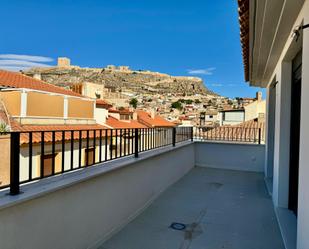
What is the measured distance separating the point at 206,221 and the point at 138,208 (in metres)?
1.12

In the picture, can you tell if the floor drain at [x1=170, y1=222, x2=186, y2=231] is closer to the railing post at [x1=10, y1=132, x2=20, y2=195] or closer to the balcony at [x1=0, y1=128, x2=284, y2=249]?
the balcony at [x1=0, y1=128, x2=284, y2=249]

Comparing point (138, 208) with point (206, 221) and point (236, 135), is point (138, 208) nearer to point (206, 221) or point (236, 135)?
point (206, 221)

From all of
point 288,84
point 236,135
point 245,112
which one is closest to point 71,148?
point 288,84

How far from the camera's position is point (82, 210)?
2.66 m

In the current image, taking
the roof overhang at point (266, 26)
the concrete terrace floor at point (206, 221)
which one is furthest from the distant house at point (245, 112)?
the roof overhang at point (266, 26)

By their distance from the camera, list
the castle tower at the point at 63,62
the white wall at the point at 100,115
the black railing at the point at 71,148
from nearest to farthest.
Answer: the black railing at the point at 71,148, the white wall at the point at 100,115, the castle tower at the point at 63,62

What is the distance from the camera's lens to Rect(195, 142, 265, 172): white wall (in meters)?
7.90

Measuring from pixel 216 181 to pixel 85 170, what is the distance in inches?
176

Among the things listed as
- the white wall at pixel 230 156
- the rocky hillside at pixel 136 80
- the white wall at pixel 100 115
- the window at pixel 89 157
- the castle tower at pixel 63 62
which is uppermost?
the castle tower at pixel 63 62

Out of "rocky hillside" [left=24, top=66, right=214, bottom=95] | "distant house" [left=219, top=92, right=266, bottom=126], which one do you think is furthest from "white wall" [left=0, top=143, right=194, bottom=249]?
"rocky hillside" [left=24, top=66, right=214, bottom=95]

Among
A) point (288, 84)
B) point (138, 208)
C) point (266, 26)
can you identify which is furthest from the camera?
point (138, 208)

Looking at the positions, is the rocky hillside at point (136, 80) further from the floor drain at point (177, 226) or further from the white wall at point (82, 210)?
the floor drain at point (177, 226)

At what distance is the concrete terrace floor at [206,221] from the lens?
3.07 m

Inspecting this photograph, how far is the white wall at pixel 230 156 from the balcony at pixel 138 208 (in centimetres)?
151
